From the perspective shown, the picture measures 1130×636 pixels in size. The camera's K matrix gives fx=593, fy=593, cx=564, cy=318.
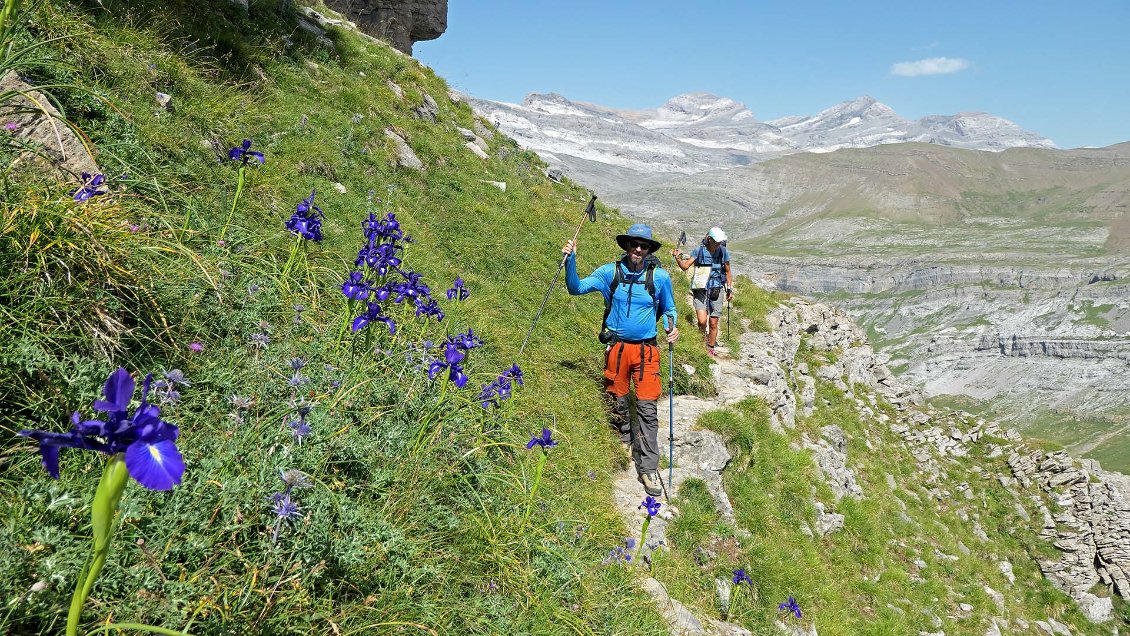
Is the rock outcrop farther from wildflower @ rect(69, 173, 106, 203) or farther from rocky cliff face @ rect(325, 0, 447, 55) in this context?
rocky cliff face @ rect(325, 0, 447, 55)

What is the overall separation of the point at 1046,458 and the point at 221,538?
32.7 m

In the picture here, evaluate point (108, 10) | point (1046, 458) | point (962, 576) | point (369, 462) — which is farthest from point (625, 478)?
point (1046, 458)

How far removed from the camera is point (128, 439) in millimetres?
1511

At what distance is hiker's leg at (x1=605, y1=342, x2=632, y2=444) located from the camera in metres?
7.94

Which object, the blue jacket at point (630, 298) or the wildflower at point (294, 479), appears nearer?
the wildflower at point (294, 479)

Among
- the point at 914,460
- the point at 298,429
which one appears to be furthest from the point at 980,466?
the point at 298,429

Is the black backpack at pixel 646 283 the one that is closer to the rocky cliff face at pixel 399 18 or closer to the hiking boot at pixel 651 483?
the hiking boot at pixel 651 483

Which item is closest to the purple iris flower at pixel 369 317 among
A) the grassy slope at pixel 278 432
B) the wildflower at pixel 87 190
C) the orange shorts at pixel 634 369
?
the grassy slope at pixel 278 432

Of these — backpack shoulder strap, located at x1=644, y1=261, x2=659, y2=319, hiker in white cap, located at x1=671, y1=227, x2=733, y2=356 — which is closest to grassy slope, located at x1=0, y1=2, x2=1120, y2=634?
backpack shoulder strap, located at x1=644, y1=261, x2=659, y2=319

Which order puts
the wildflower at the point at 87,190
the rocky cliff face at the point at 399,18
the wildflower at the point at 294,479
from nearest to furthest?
the wildflower at the point at 294,479 → the wildflower at the point at 87,190 → the rocky cliff face at the point at 399,18

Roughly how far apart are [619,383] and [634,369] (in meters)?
0.29

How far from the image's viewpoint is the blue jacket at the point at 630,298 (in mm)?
7766

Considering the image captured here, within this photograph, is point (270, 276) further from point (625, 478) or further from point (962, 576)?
point (962, 576)

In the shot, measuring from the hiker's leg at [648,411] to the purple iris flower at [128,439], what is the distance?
6.41 metres
